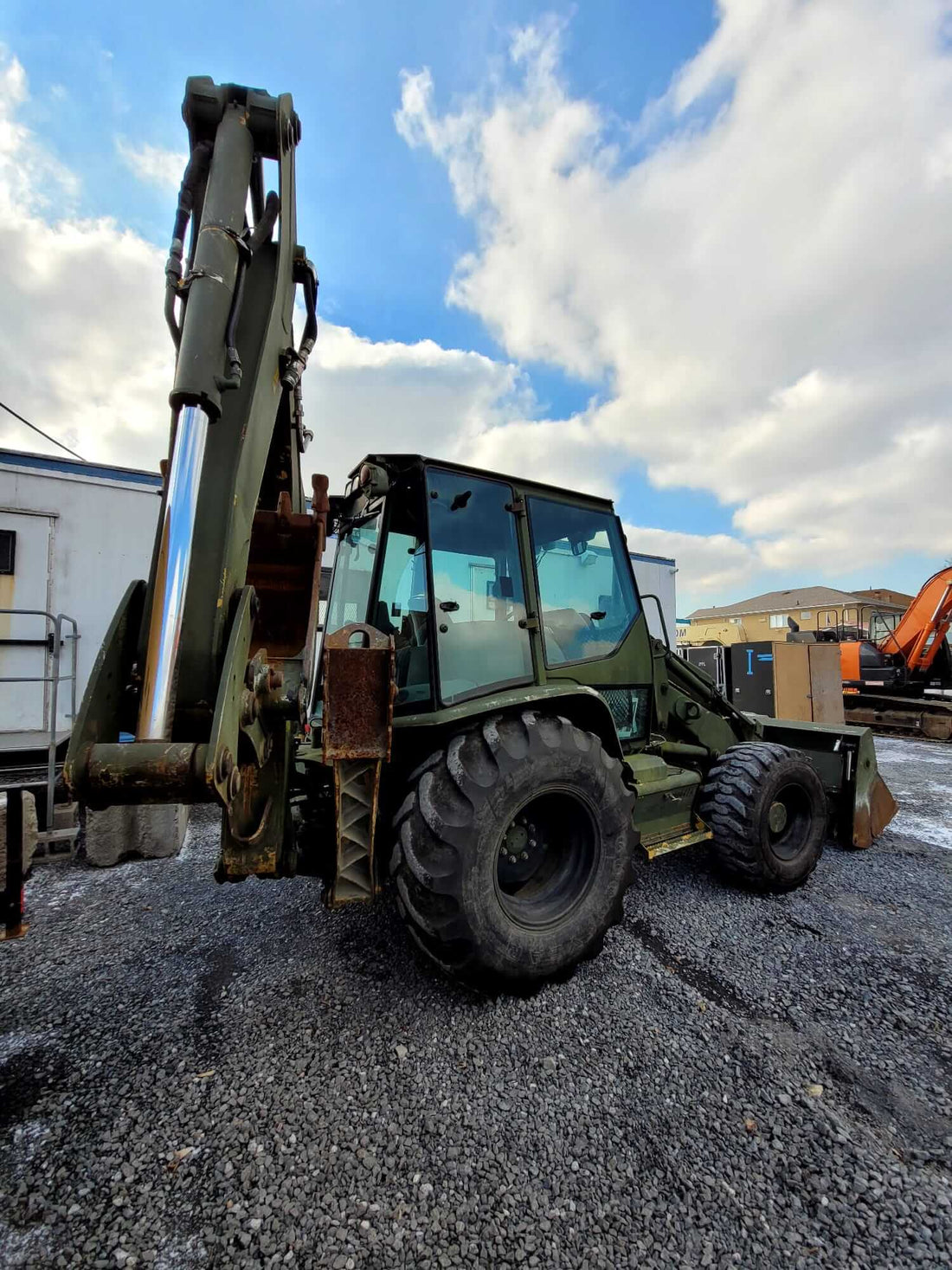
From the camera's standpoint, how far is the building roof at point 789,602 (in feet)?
121

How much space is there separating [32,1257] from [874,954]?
3.38 meters

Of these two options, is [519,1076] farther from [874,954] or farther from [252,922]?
[874,954]

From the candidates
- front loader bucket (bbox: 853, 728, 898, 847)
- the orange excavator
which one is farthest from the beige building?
front loader bucket (bbox: 853, 728, 898, 847)

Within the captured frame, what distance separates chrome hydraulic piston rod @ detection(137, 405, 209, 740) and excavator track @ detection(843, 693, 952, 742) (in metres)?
11.5

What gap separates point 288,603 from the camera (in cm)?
268

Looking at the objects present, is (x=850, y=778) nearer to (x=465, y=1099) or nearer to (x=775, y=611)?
(x=465, y=1099)

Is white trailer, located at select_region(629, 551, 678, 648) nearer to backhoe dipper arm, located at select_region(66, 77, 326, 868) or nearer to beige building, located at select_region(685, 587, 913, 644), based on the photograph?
backhoe dipper arm, located at select_region(66, 77, 326, 868)

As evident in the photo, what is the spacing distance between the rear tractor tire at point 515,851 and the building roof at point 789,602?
38.5m

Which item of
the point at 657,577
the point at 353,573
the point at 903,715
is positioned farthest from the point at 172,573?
the point at 903,715

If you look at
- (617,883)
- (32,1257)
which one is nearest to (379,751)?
(617,883)

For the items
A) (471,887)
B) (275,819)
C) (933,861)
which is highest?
(275,819)

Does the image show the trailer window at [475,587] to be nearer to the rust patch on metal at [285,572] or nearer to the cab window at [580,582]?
the cab window at [580,582]

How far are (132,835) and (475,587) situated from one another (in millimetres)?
3276

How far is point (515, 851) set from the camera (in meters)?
2.56
